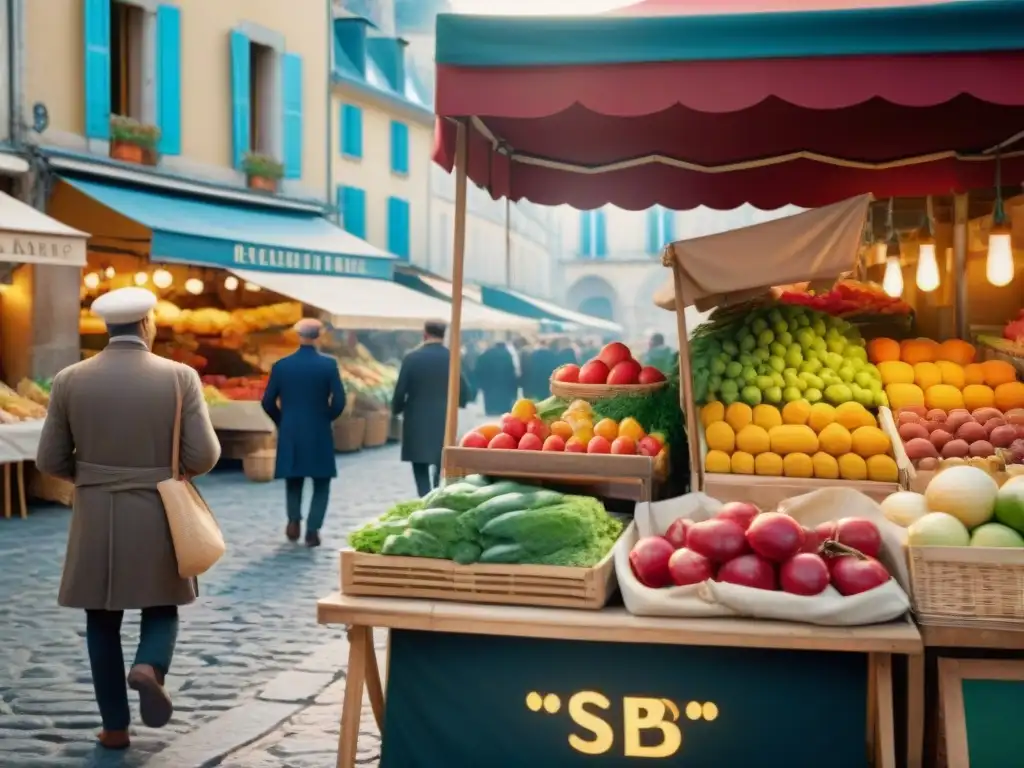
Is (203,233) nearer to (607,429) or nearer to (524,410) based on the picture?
(524,410)

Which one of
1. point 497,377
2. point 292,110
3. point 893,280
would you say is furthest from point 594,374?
point 497,377

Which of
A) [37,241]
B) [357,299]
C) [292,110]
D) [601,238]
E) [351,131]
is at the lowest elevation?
[357,299]

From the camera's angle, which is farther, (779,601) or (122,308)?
(122,308)

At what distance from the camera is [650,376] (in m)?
6.71

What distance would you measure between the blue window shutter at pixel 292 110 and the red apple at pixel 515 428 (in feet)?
48.6

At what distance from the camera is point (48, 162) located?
14336mm

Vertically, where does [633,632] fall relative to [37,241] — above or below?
below

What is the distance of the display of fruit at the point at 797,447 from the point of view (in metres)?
5.79

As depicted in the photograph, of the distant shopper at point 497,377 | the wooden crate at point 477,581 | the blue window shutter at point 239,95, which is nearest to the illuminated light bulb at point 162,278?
the blue window shutter at point 239,95

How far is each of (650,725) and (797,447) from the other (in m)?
2.14

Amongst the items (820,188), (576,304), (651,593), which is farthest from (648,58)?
(576,304)

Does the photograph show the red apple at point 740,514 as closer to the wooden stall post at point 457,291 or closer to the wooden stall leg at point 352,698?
the wooden stall leg at point 352,698

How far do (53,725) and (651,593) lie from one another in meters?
3.08

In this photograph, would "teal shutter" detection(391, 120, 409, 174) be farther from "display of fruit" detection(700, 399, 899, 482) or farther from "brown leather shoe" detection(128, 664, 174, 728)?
"brown leather shoe" detection(128, 664, 174, 728)
